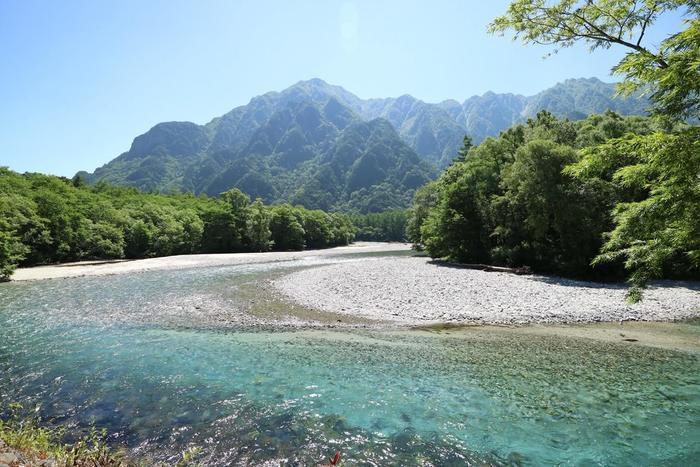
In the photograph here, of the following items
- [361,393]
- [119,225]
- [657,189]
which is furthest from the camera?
[119,225]

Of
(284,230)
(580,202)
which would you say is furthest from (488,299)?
(284,230)

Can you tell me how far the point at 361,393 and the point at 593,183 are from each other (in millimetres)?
31410

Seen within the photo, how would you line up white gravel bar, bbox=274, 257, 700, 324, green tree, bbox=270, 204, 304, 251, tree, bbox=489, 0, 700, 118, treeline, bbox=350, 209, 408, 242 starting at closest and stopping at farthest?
tree, bbox=489, 0, 700, 118 → white gravel bar, bbox=274, 257, 700, 324 → green tree, bbox=270, 204, 304, 251 → treeline, bbox=350, 209, 408, 242

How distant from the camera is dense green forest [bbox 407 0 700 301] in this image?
6816 mm

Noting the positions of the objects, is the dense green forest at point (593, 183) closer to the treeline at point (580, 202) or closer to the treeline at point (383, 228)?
the treeline at point (580, 202)

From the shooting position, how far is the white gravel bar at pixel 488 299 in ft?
67.5

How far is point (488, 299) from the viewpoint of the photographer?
2420 centimetres

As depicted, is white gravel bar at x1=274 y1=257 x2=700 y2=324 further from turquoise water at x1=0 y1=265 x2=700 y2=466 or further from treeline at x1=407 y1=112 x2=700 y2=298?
turquoise water at x1=0 y1=265 x2=700 y2=466

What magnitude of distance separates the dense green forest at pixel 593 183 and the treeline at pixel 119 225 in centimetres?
4191

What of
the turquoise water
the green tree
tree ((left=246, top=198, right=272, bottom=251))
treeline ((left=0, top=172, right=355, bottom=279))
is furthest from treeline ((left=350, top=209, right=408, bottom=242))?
the turquoise water

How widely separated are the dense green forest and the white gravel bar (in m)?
3.01

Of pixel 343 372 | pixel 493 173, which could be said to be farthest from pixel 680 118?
pixel 493 173

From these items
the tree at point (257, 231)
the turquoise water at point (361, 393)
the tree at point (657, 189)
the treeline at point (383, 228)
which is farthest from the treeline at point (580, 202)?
the treeline at point (383, 228)

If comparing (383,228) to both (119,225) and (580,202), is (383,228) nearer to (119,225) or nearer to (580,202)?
(119,225)
